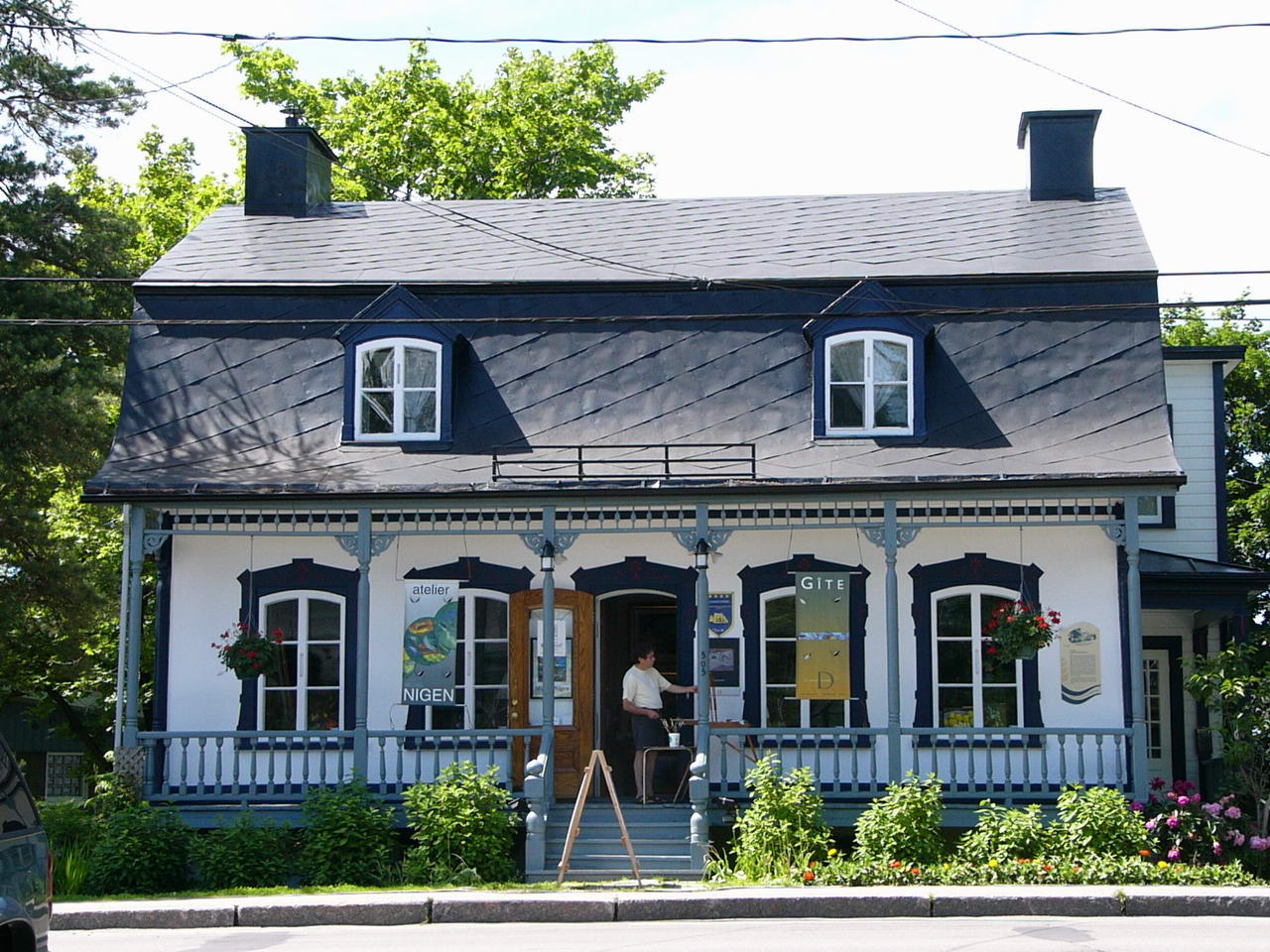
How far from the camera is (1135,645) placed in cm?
1662

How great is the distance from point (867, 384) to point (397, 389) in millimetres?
5411

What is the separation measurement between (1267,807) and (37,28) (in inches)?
731

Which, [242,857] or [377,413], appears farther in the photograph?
[377,413]

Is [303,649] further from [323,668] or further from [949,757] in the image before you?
[949,757]

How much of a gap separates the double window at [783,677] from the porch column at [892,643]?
4.13 ft

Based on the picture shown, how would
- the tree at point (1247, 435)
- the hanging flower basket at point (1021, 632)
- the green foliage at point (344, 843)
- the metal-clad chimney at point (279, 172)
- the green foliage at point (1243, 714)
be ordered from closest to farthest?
the green foliage at point (344, 843) < the green foliage at point (1243, 714) < the hanging flower basket at point (1021, 632) < the metal-clad chimney at point (279, 172) < the tree at point (1247, 435)

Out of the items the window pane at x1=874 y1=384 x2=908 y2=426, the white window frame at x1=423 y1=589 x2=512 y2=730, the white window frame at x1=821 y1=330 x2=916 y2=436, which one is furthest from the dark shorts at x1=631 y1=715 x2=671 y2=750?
the window pane at x1=874 y1=384 x2=908 y2=426

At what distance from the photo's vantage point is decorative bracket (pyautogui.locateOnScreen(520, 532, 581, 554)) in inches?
676

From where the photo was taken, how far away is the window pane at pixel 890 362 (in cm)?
1867

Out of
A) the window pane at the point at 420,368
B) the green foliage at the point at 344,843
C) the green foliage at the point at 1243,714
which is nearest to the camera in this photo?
the green foliage at the point at 344,843

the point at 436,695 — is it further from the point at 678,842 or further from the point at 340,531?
the point at 678,842

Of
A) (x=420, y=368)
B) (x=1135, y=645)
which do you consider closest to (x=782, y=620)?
(x=1135, y=645)

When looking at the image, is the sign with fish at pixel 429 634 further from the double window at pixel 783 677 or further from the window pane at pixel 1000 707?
the window pane at pixel 1000 707

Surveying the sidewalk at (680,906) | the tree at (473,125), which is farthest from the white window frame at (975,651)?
the tree at (473,125)
